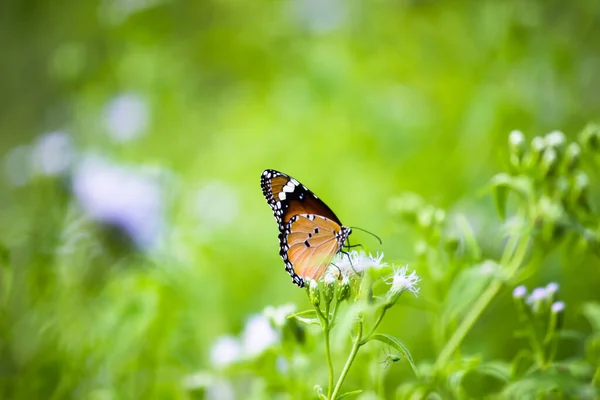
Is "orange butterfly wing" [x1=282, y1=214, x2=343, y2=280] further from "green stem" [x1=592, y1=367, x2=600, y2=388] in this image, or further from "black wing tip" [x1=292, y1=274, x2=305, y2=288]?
"green stem" [x1=592, y1=367, x2=600, y2=388]

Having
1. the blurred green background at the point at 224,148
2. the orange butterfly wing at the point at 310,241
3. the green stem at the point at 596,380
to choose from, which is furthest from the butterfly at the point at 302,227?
the green stem at the point at 596,380

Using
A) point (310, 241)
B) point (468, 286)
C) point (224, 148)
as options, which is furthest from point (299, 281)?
point (224, 148)

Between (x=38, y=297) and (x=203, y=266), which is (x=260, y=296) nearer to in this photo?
A: (x=203, y=266)

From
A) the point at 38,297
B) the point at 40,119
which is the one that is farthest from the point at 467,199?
the point at 40,119

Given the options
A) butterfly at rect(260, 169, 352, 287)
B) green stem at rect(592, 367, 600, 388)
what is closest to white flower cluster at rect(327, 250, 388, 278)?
butterfly at rect(260, 169, 352, 287)

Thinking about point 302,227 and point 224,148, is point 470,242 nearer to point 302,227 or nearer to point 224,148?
point 302,227
